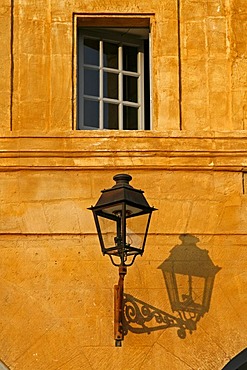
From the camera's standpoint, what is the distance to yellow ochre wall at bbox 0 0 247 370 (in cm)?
1097

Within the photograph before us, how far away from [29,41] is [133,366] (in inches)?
128

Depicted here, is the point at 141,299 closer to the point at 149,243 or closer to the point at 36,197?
the point at 149,243

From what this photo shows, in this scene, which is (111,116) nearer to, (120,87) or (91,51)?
(120,87)

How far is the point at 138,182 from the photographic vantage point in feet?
37.7

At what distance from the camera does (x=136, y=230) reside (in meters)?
11.3

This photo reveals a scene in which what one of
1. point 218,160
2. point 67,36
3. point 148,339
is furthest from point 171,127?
point 148,339

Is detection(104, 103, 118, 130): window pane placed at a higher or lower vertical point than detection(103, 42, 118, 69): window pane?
lower

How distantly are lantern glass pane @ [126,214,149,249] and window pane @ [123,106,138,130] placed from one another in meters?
1.15

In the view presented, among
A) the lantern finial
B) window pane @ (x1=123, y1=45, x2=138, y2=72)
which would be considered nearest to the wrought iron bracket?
the lantern finial

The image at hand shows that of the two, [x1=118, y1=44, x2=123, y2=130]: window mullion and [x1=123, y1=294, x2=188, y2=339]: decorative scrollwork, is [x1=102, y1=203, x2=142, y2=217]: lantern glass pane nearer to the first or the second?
[x1=123, y1=294, x2=188, y2=339]: decorative scrollwork

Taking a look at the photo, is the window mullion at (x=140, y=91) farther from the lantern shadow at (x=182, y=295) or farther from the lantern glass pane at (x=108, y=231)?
the lantern glass pane at (x=108, y=231)

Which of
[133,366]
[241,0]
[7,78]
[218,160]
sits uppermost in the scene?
[241,0]

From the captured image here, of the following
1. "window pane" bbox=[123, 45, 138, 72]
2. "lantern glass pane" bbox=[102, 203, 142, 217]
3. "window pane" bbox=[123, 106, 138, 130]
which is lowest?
"lantern glass pane" bbox=[102, 203, 142, 217]

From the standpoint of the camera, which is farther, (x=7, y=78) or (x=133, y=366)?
(x=7, y=78)
